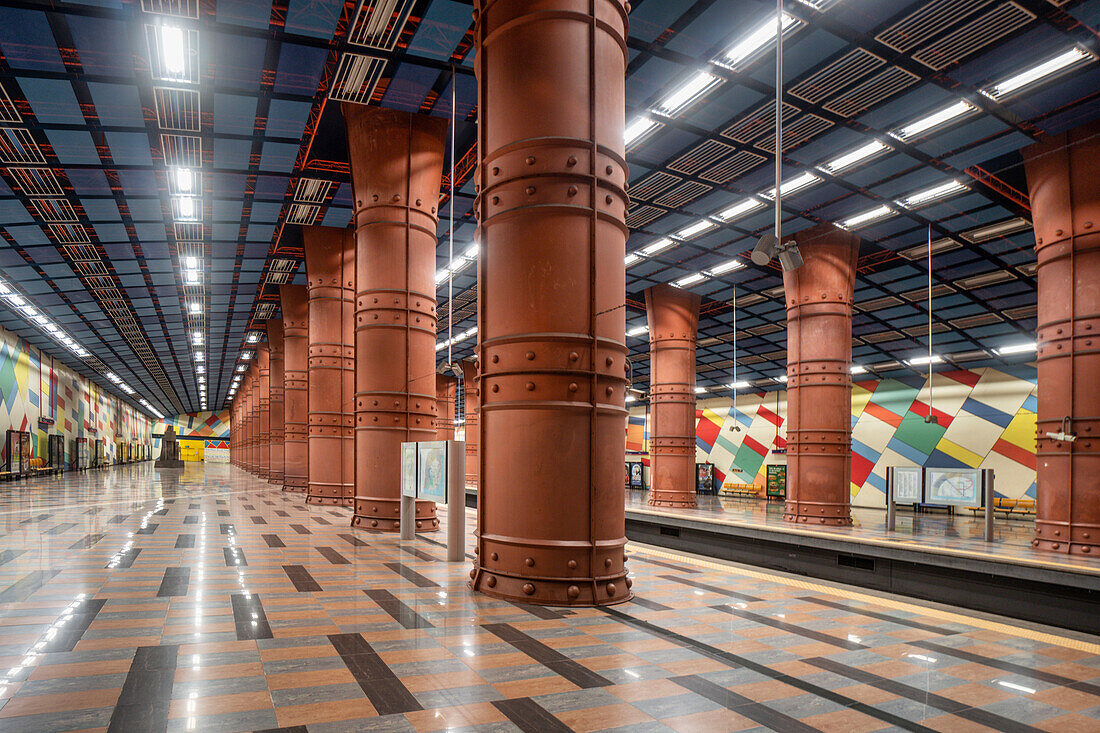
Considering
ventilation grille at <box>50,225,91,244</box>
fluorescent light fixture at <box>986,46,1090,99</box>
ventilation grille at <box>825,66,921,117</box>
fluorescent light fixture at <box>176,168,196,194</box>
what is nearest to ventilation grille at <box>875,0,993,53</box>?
ventilation grille at <box>825,66,921,117</box>

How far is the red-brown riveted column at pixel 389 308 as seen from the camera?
12.7 metres

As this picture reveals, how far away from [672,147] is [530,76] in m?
6.51

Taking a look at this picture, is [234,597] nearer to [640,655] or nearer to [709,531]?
[640,655]

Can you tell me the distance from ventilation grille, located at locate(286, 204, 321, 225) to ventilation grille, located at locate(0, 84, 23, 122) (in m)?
5.80

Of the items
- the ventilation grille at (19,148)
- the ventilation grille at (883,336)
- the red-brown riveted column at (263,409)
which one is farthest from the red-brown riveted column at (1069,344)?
the red-brown riveted column at (263,409)

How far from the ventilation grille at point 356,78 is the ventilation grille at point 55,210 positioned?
8.94 metres

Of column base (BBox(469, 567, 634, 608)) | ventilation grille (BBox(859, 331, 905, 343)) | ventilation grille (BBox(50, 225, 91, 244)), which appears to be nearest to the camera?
column base (BBox(469, 567, 634, 608))

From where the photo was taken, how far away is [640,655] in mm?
4906

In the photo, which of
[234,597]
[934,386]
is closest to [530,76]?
[234,597]

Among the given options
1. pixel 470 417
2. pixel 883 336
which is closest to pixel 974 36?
pixel 883 336

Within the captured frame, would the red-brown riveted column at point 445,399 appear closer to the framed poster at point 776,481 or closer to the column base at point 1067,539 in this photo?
the framed poster at point 776,481

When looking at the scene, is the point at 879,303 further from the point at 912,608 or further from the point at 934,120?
the point at 912,608

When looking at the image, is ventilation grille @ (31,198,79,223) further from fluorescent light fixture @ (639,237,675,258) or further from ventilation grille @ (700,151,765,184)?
ventilation grille @ (700,151,765,184)

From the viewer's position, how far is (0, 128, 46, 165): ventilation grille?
12.3 meters
